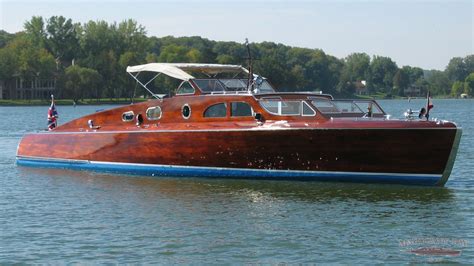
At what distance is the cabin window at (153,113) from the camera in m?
26.4

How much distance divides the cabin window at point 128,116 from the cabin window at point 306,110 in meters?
6.21

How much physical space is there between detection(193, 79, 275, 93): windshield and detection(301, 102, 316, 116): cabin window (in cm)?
244

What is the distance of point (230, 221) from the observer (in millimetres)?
18172

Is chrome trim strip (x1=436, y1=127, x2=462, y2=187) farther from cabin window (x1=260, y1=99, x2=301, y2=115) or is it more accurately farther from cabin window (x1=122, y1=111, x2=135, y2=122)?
cabin window (x1=122, y1=111, x2=135, y2=122)

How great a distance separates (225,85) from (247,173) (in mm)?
3760

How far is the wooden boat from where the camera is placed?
72.2ft

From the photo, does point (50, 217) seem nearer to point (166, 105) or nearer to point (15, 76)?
point (166, 105)

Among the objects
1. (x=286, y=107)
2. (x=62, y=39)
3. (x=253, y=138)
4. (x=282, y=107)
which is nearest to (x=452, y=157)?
(x=286, y=107)

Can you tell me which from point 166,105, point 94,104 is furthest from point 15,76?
point 166,105

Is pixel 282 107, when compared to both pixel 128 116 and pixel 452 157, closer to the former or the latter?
pixel 452 157

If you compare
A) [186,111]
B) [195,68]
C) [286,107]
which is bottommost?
[186,111]

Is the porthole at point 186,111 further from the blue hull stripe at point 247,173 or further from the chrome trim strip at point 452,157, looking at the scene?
the chrome trim strip at point 452,157

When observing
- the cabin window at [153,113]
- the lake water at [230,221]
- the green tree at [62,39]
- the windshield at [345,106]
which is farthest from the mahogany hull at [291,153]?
the green tree at [62,39]

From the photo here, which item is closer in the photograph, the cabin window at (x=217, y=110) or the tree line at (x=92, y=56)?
the cabin window at (x=217, y=110)
